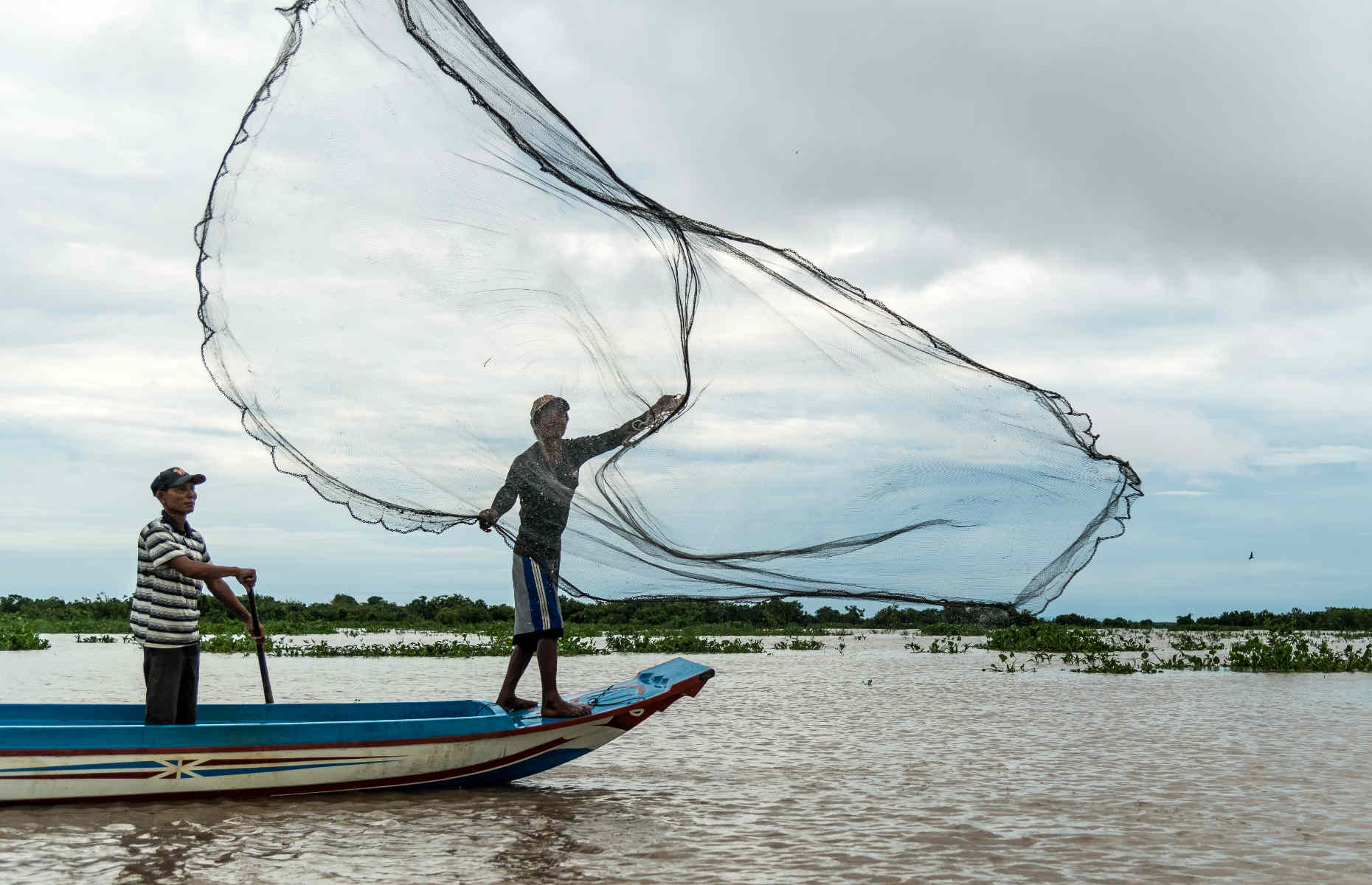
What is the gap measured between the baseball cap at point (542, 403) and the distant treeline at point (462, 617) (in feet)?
84.6

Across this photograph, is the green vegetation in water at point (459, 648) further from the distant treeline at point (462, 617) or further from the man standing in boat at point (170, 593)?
the man standing in boat at point (170, 593)

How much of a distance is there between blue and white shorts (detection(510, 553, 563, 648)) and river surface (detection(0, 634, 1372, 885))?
115cm

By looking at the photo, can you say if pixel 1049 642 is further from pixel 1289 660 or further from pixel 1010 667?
pixel 1010 667

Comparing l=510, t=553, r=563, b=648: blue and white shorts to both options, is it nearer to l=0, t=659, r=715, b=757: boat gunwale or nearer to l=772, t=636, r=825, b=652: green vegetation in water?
l=0, t=659, r=715, b=757: boat gunwale

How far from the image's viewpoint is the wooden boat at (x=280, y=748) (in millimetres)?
6871

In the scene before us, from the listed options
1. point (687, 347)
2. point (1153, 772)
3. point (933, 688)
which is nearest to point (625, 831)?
point (687, 347)

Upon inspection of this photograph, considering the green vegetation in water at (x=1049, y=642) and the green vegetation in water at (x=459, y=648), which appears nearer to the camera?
the green vegetation in water at (x=459, y=648)

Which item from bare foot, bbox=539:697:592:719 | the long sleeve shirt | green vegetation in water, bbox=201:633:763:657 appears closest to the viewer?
the long sleeve shirt

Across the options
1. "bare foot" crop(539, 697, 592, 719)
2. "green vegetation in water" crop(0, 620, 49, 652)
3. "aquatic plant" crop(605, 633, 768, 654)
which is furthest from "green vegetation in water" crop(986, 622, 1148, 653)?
"green vegetation in water" crop(0, 620, 49, 652)

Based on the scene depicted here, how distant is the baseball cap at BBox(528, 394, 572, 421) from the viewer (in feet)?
18.4

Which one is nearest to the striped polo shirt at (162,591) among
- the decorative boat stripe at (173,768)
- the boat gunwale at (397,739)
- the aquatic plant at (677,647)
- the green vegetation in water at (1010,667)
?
the boat gunwale at (397,739)

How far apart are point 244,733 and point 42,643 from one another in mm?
19896

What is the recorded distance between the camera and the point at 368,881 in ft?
18.0

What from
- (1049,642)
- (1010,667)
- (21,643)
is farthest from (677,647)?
(21,643)
